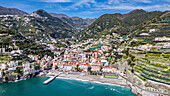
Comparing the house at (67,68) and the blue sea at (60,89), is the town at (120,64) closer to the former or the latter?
the house at (67,68)

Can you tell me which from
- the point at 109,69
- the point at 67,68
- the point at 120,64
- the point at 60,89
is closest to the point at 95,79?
the point at 109,69

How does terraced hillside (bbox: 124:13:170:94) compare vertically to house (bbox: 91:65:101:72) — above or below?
above

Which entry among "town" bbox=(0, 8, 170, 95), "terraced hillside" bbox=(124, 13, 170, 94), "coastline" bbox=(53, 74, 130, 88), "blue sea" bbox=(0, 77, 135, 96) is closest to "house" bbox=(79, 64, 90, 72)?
"town" bbox=(0, 8, 170, 95)

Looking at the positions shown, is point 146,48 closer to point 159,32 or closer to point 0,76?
point 159,32

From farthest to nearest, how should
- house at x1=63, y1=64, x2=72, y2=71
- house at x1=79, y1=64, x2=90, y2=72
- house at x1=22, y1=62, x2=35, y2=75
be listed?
house at x1=63, y1=64, x2=72, y2=71 < house at x1=79, y1=64, x2=90, y2=72 < house at x1=22, y1=62, x2=35, y2=75

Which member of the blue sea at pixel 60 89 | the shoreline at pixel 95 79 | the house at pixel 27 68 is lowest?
the blue sea at pixel 60 89

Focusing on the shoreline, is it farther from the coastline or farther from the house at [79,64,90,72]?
the house at [79,64,90,72]

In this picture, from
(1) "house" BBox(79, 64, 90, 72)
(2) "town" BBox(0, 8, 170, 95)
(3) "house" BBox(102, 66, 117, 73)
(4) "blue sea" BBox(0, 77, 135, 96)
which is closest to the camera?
(2) "town" BBox(0, 8, 170, 95)

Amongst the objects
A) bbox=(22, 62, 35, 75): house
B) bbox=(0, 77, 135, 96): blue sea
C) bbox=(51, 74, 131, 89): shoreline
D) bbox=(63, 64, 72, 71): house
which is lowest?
bbox=(0, 77, 135, 96): blue sea

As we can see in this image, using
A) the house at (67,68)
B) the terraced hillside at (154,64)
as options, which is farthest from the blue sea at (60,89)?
the house at (67,68)
